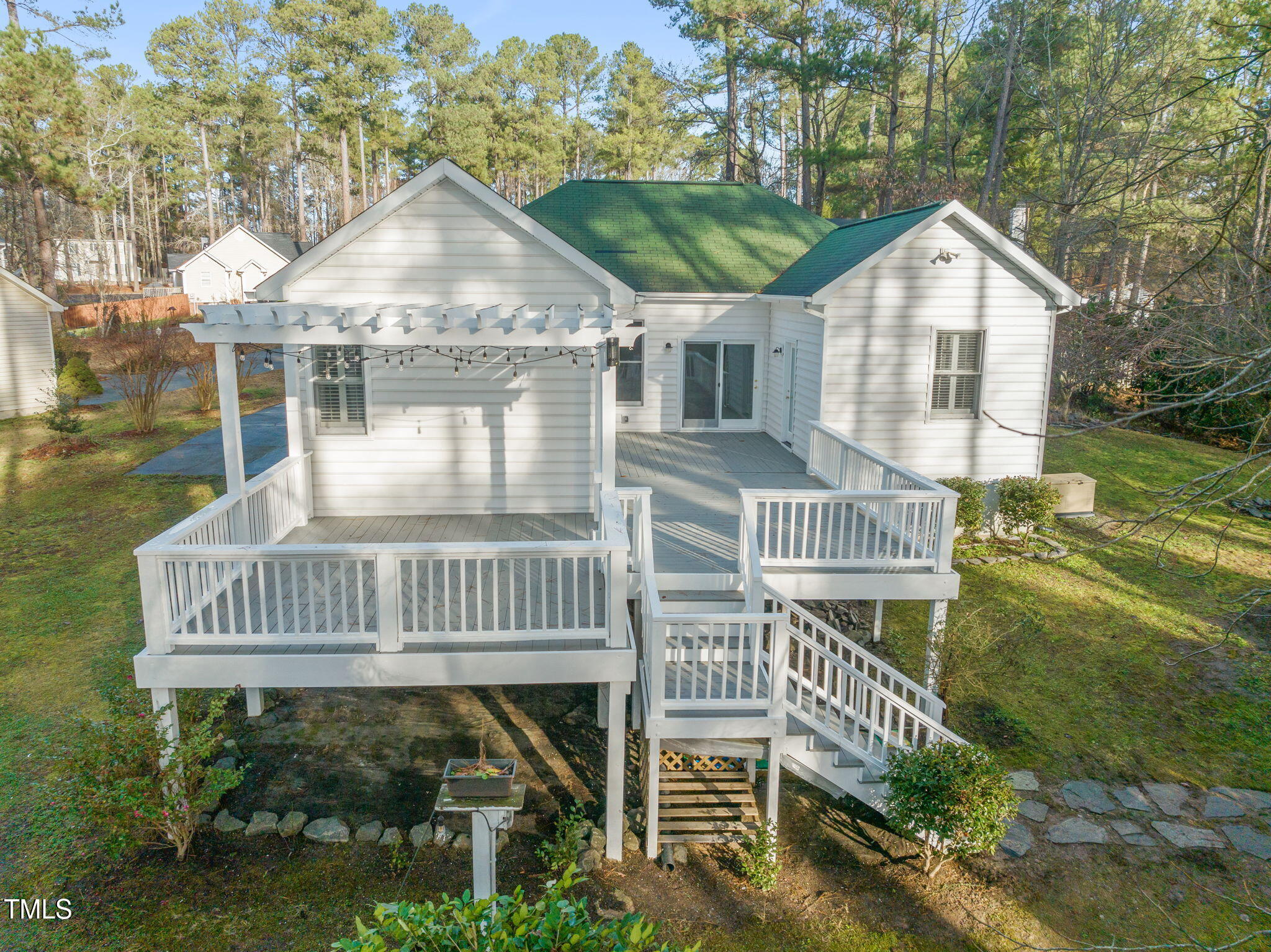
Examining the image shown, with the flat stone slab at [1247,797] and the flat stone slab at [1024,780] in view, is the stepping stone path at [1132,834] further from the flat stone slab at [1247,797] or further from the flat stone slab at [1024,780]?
the flat stone slab at [1247,797]

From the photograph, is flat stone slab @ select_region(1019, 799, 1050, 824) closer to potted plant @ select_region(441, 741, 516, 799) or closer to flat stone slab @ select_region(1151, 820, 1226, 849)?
flat stone slab @ select_region(1151, 820, 1226, 849)

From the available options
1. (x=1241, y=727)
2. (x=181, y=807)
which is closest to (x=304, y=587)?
(x=181, y=807)

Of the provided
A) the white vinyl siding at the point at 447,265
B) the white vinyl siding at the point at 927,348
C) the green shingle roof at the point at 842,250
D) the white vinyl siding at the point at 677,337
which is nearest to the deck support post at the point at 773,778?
the white vinyl siding at the point at 447,265

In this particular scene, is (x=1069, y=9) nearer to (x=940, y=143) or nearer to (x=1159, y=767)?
(x=940, y=143)

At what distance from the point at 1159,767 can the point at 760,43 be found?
100 feet

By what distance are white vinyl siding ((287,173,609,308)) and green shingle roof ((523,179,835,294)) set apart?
20.0 ft

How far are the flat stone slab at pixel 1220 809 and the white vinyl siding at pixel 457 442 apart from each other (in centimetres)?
755

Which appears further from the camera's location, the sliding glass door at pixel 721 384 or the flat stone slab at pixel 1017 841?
the sliding glass door at pixel 721 384

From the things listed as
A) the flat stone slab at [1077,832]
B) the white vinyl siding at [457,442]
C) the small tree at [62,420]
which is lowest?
the flat stone slab at [1077,832]

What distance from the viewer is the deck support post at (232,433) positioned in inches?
339

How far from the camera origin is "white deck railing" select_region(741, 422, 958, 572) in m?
8.90

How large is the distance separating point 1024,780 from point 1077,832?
0.78 m

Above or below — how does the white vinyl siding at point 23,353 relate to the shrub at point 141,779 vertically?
above

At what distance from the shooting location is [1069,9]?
85.3ft
